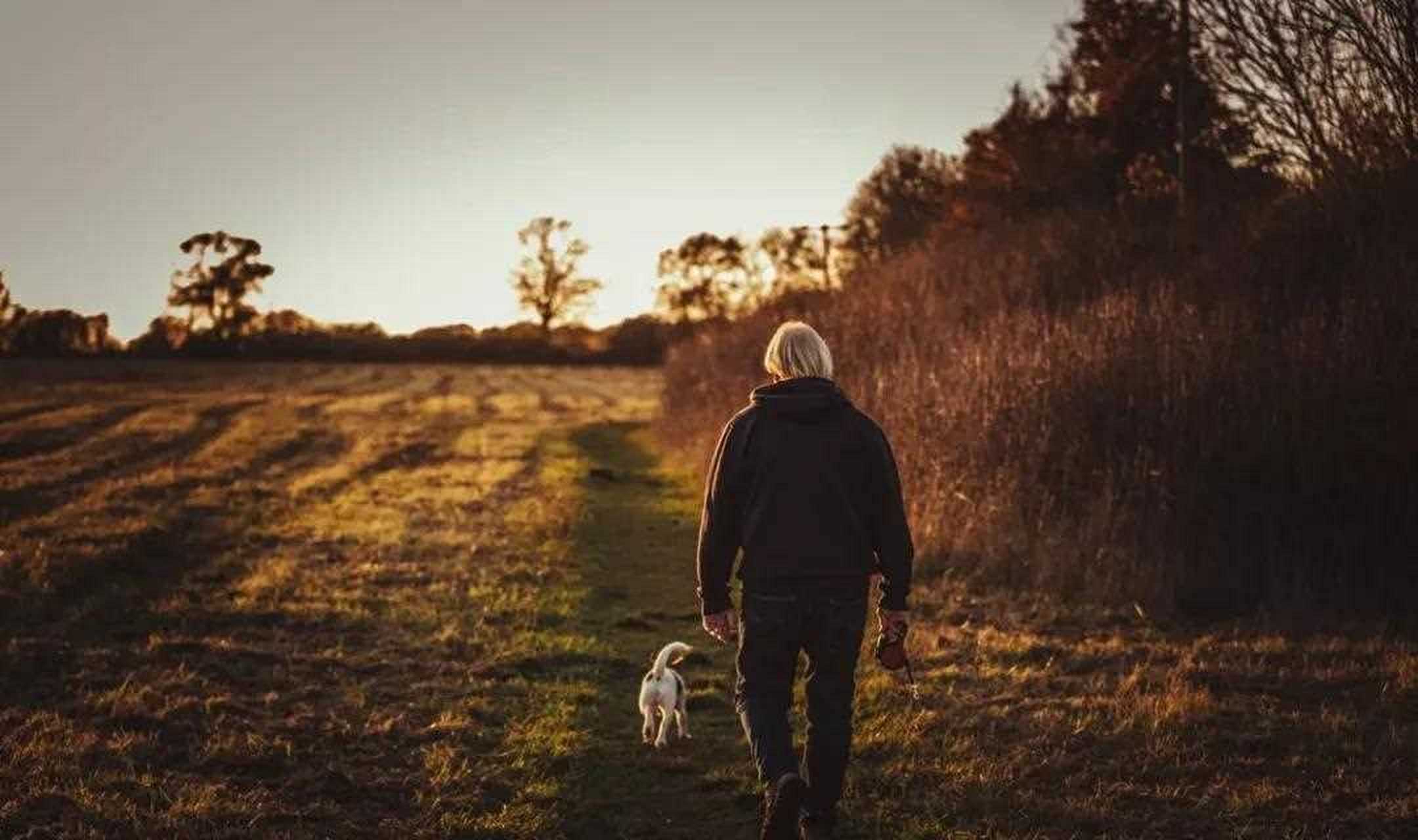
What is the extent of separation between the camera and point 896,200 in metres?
44.9

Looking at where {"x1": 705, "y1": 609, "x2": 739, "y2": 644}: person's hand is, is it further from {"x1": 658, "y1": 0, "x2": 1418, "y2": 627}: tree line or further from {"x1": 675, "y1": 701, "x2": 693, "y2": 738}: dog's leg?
{"x1": 658, "y1": 0, "x2": 1418, "y2": 627}: tree line

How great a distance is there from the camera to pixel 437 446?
1215 inches

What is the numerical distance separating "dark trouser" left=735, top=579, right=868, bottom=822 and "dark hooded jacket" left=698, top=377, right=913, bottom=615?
9cm

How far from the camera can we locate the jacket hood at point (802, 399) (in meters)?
4.76

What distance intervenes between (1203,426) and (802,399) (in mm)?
7697

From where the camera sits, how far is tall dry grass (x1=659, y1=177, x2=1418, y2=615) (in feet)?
33.4

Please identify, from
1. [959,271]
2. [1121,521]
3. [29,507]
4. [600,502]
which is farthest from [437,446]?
[1121,521]

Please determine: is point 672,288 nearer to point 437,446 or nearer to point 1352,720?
point 437,446

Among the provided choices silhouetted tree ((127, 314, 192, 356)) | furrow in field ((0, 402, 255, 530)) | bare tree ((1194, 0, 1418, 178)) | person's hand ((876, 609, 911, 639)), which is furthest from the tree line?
silhouetted tree ((127, 314, 192, 356))

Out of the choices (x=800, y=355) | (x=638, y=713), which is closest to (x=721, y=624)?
(x=800, y=355)

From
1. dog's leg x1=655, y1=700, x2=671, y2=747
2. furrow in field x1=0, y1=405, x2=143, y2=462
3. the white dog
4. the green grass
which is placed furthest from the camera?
furrow in field x1=0, y1=405, x2=143, y2=462

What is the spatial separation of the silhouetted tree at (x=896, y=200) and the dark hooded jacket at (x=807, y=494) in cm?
3754

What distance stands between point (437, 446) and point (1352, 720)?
88.0 ft

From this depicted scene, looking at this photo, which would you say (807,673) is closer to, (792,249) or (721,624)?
(721,624)
